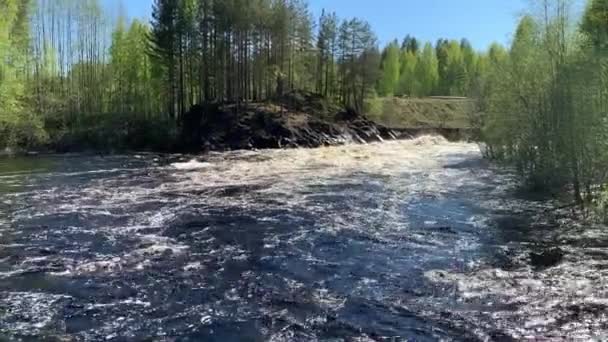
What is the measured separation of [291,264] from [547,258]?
7977 mm

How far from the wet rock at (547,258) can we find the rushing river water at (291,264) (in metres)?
0.25

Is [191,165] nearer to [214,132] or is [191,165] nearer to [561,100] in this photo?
[214,132]

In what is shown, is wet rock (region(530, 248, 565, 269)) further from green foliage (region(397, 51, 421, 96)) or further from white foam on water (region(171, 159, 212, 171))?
green foliage (region(397, 51, 421, 96))

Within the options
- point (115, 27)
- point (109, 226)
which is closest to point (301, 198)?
point (109, 226)

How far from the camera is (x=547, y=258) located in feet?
55.7

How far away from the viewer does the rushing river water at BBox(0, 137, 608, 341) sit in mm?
11523

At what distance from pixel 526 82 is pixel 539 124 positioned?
2659 mm

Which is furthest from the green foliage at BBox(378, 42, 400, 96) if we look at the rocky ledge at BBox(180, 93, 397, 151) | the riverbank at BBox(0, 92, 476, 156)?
the riverbank at BBox(0, 92, 476, 156)

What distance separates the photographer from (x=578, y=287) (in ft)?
46.0

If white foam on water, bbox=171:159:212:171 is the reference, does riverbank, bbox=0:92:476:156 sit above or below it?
above

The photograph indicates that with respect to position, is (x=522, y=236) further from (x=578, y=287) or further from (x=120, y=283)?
(x=120, y=283)

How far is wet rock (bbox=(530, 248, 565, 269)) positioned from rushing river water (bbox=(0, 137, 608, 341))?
251mm

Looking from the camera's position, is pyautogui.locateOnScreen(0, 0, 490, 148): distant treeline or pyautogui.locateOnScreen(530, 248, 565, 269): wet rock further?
pyautogui.locateOnScreen(0, 0, 490, 148): distant treeline

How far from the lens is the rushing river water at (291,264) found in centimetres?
1152
